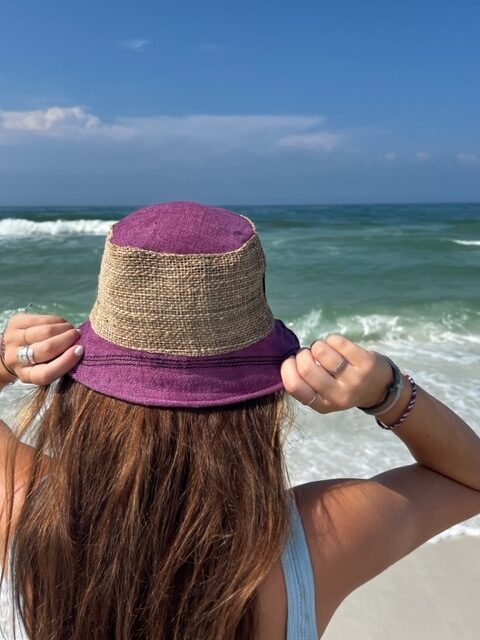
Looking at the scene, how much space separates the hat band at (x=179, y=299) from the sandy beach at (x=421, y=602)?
80.4 inches

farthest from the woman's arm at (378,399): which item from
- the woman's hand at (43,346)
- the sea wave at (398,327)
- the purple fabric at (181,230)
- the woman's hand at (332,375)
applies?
the sea wave at (398,327)

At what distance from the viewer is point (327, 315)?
822 centimetres

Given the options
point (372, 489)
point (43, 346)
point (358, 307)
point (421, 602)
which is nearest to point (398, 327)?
point (358, 307)

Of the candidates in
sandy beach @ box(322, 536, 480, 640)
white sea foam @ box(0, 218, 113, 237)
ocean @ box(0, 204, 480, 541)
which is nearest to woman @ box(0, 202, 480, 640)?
ocean @ box(0, 204, 480, 541)

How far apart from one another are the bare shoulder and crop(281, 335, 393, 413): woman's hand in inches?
6.8

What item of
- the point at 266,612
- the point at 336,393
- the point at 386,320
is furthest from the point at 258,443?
the point at 386,320

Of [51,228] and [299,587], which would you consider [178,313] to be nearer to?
[299,587]

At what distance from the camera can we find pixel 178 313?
97 centimetres

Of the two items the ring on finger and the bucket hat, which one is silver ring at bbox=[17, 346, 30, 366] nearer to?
the ring on finger

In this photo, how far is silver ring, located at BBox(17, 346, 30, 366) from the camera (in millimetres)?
1083

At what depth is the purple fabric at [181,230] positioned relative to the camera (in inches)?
37.8

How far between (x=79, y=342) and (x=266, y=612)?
1.81ft

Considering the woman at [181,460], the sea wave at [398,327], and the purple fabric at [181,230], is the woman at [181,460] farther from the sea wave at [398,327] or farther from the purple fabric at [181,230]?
the sea wave at [398,327]

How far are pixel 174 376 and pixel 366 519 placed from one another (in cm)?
43
